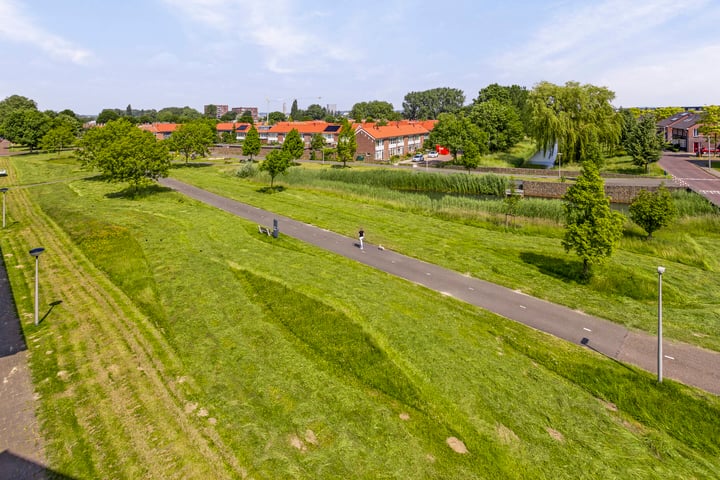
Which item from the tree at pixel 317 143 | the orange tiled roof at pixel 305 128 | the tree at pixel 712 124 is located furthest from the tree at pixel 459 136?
the orange tiled roof at pixel 305 128

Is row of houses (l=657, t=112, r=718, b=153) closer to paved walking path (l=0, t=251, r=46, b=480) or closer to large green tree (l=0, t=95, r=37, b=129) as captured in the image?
paved walking path (l=0, t=251, r=46, b=480)

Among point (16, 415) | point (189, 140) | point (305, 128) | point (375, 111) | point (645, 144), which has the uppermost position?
point (375, 111)

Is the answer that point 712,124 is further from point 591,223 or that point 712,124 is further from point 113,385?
point 113,385

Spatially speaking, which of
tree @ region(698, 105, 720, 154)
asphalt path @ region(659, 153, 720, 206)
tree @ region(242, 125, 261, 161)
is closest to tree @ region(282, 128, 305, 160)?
tree @ region(242, 125, 261, 161)

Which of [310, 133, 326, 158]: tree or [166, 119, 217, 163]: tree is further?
[310, 133, 326, 158]: tree

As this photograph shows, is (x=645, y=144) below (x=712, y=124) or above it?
below

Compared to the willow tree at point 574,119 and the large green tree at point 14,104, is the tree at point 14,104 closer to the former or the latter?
the large green tree at point 14,104

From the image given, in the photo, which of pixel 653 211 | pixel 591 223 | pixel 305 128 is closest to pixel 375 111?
pixel 305 128
